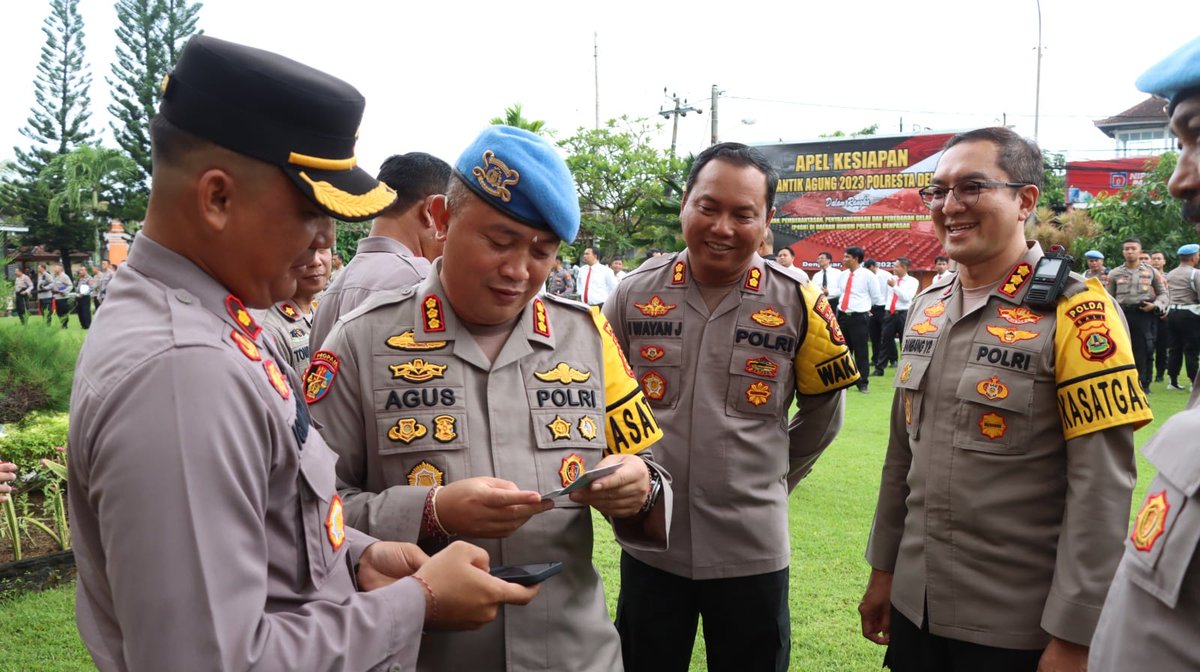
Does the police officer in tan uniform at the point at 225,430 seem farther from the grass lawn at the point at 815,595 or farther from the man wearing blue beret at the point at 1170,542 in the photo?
the grass lawn at the point at 815,595

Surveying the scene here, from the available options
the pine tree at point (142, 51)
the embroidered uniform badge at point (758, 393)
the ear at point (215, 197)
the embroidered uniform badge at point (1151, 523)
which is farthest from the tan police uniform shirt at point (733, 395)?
the pine tree at point (142, 51)

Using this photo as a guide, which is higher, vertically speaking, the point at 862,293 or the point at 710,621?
the point at 862,293

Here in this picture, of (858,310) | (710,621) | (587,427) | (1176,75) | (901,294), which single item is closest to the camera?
(1176,75)

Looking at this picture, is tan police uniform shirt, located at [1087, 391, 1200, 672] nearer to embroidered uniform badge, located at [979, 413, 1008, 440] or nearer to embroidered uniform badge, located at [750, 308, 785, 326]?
embroidered uniform badge, located at [979, 413, 1008, 440]

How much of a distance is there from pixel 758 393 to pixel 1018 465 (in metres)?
0.85

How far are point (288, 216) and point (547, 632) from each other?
1.11 meters

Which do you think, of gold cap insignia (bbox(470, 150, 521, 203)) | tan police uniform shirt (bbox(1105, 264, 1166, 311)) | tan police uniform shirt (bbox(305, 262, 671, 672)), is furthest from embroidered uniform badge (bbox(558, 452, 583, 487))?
tan police uniform shirt (bbox(1105, 264, 1166, 311))

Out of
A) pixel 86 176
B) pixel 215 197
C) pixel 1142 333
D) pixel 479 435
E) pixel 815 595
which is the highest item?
pixel 86 176

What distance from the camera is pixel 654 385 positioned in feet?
9.43

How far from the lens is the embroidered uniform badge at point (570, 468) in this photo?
6.14 feet

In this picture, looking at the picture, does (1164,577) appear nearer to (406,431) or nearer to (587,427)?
(587,427)

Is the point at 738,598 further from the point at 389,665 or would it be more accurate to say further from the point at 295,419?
the point at 295,419

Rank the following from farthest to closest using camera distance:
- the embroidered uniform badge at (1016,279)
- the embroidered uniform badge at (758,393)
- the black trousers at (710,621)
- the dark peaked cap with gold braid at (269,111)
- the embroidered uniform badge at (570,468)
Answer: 1. the embroidered uniform badge at (758,393)
2. the black trousers at (710,621)
3. the embroidered uniform badge at (1016,279)
4. the embroidered uniform badge at (570,468)
5. the dark peaked cap with gold braid at (269,111)

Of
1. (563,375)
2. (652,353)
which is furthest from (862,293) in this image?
(563,375)
